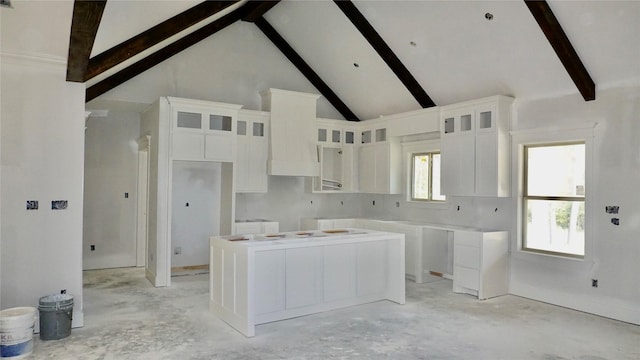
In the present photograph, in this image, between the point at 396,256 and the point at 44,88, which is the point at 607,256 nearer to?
the point at 396,256

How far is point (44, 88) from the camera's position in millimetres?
4473

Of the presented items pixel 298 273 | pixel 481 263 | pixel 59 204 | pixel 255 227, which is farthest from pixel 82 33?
pixel 481 263

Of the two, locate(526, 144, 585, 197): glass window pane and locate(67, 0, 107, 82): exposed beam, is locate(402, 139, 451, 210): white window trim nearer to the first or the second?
locate(526, 144, 585, 197): glass window pane

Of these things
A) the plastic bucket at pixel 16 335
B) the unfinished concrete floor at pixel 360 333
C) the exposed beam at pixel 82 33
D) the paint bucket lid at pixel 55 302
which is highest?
the exposed beam at pixel 82 33

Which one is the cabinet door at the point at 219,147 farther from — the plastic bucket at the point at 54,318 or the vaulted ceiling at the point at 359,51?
the plastic bucket at the point at 54,318

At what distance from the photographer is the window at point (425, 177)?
7.65 metres

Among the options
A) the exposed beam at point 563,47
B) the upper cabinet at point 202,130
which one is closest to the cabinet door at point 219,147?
the upper cabinet at point 202,130

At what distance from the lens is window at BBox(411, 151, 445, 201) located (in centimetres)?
765

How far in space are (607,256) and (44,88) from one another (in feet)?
21.2

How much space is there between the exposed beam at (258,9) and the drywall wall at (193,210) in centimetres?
263

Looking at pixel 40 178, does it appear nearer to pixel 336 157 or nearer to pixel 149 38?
pixel 149 38

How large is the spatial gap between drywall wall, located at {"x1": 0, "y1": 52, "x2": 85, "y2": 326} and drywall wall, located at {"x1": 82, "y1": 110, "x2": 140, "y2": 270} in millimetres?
3081

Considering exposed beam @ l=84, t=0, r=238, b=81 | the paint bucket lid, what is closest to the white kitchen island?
the paint bucket lid

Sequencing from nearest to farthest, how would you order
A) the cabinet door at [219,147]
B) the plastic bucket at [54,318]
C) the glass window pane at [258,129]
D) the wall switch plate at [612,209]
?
the plastic bucket at [54,318] → the wall switch plate at [612,209] → the cabinet door at [219,147] → the glass window pane at [258,129]
